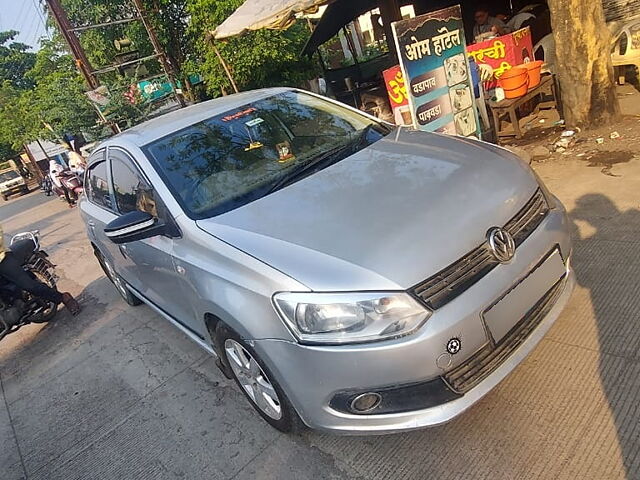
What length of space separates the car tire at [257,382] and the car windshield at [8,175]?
31916mm

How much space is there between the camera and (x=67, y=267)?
25.6 feet

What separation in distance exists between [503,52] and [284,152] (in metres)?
5.14

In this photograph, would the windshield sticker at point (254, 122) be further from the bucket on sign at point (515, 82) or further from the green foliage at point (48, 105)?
the green foliage at point (48, 105)

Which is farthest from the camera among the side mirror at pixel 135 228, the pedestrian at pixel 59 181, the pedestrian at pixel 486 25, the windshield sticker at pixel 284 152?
the pedestrian at pixel 59 181

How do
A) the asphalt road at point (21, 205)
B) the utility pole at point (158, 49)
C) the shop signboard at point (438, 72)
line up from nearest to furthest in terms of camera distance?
the shop signboard at point (438, 72)
the utility pole at point (158, 49)
the asphalt road at point (21, 205)

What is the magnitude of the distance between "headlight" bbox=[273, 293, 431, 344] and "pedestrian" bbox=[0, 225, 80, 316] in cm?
428

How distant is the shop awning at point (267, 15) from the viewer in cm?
757

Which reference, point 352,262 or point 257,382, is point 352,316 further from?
point 257,382

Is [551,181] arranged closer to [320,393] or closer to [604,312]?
[604,312]

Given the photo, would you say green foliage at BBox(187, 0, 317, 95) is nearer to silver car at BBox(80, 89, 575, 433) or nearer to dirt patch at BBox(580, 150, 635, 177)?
dirt patch at BBox(580, 150, 635, 177)

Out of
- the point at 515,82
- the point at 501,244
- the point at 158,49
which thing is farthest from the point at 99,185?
the point at 158,49

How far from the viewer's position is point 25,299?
17.5 ft

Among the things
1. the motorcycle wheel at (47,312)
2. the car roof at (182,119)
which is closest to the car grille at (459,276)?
the car roof at (182,119)

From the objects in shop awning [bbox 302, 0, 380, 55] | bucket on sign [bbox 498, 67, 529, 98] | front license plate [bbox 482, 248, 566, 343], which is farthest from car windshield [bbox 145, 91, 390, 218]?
shop awning [bbox 302, 0, 380, 55]
